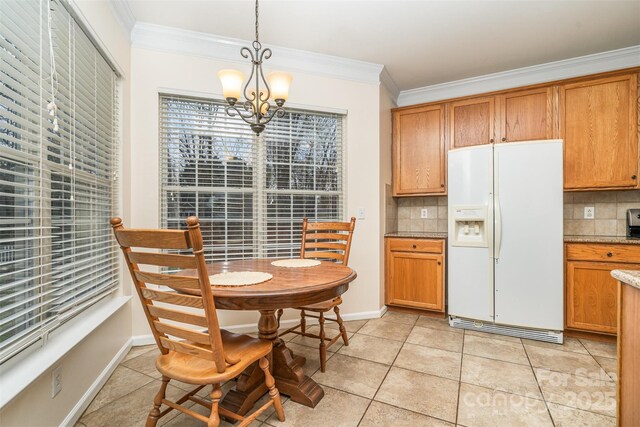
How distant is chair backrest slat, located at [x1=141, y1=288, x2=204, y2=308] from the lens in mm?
1149

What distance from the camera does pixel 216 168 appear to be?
2699 millimetres

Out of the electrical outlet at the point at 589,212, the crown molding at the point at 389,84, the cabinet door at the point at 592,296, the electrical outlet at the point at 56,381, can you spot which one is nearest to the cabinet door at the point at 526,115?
the electrical outlet at the point at 589,212

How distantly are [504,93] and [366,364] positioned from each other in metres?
2.90

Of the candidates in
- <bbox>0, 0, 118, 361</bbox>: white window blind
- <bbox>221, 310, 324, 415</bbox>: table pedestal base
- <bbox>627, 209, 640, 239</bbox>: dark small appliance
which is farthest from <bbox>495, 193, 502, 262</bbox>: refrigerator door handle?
<bbox>0, 0, 118, 361</bbox>: white window blind

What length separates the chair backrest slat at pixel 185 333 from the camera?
118cm

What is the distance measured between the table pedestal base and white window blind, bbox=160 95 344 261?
1196 mm

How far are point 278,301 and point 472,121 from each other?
294 centimetres

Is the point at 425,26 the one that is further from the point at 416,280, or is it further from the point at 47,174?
the point at 47,174

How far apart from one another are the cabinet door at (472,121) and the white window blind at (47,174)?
3157 millimetres

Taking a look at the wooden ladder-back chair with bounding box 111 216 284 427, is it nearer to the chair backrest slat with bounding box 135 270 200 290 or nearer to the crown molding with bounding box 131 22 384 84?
the chair backrest slat with bounding box 135 270 200 290

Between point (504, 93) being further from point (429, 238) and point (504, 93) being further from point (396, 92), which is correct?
point (429, 238)

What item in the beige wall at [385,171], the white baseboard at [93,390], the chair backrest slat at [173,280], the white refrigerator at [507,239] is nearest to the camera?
the chair backrest slat at [173,280]

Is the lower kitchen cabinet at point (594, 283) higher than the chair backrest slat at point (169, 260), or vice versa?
the chair backrest slat at point (169, 260)

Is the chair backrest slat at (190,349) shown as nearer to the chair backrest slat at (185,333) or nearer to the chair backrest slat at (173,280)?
the chair backrest slat at (185,333)
